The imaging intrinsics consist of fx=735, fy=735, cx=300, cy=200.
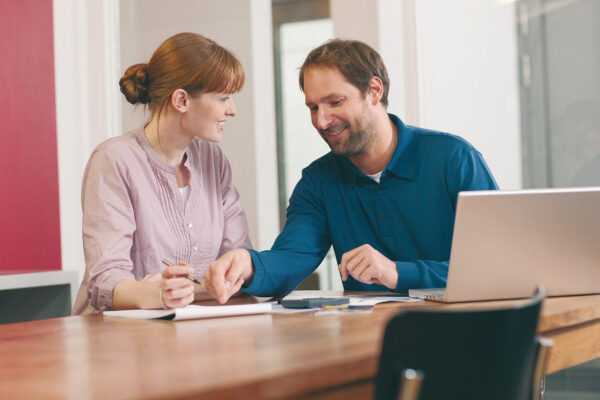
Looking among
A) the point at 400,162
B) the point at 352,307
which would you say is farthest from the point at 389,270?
the point at 400,162

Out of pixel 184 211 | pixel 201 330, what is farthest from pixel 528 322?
pixel 184 211

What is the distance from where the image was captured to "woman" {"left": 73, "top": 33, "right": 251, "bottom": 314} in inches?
73.6

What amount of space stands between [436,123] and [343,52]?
1138mm

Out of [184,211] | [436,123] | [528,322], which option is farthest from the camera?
[436,123]

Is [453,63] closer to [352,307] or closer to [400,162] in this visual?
[400,162]

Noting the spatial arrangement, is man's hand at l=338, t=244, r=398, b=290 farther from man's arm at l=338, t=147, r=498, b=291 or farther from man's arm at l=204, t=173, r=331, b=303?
man's arm at l=204, t=173, r=331, b=303

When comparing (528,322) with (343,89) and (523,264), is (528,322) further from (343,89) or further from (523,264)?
(343,89)

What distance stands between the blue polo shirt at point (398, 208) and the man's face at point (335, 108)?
0.09 m

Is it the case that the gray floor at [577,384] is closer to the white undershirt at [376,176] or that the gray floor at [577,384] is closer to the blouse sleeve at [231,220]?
the white undershirt at [376,176]

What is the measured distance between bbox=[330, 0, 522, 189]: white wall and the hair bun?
124cm

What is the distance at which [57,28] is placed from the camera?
3246mm

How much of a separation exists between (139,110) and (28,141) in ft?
2.03

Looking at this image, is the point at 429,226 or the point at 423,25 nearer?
the point at 429,226

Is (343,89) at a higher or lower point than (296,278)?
higher
